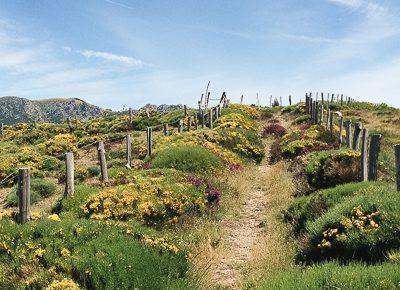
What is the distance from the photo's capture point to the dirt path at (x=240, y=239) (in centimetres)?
981

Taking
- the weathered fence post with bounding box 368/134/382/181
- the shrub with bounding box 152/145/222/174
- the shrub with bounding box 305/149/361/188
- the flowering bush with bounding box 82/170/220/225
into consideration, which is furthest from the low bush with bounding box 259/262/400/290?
the shrub with bounding box 152/145/222/174

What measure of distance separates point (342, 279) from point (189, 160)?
1504 cm

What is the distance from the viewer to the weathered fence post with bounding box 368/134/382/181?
13675 mm

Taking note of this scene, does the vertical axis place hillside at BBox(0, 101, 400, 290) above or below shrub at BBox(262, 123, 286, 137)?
below

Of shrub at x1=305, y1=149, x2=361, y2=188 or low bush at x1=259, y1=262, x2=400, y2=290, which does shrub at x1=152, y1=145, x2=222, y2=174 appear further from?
low bush at x1=259, y1=262, x2=400, y2=290

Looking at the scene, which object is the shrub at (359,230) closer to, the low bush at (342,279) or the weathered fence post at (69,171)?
the low bush at (342,279)

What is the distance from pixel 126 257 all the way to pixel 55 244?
1752 mm

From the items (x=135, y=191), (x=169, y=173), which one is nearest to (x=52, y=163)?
(x=169, y=173)

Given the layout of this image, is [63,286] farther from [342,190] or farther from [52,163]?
[52,163]

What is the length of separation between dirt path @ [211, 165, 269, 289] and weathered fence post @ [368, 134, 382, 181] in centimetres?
411

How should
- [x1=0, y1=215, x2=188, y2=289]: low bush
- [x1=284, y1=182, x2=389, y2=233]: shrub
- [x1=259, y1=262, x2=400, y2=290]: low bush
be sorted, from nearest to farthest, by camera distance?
[x1=259, y1=262, x2=400, y2=290]: low bush < [x1=0, y1=215, x2=188, y2=289]: low bush < [x1=284, y1=182, x2=389, y2=233]: shrub

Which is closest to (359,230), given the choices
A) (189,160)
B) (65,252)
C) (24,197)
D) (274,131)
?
(65,252)

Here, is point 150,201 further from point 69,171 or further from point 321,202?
point 321,202

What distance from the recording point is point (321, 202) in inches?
500
